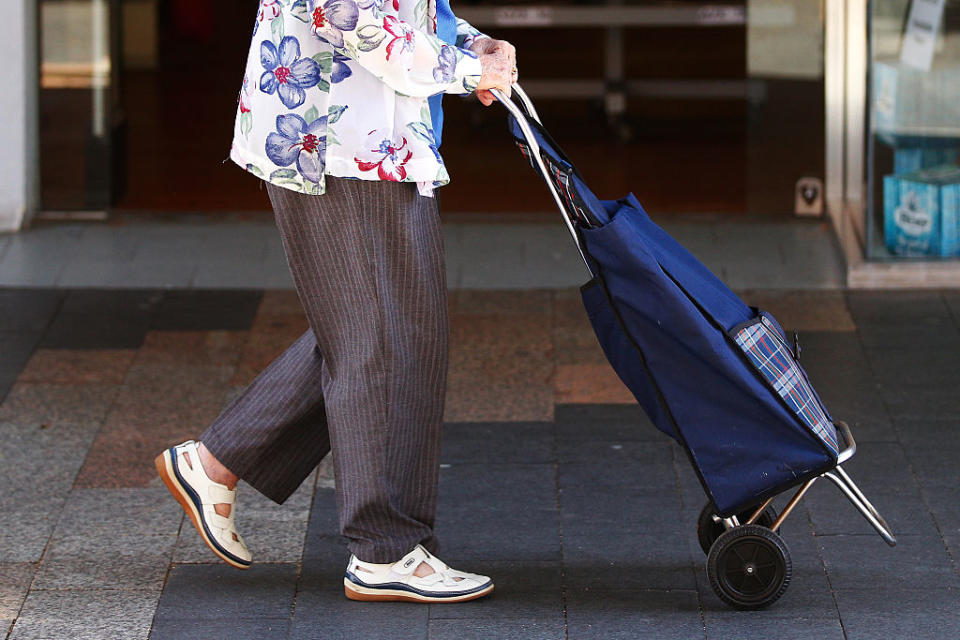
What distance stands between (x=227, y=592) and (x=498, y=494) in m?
0.89

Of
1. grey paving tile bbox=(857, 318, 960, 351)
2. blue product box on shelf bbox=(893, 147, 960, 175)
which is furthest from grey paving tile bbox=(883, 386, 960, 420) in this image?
blue product box on shelf bbox=(893, 147, 960, 175)

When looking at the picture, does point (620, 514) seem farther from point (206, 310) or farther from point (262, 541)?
point (206, 310)

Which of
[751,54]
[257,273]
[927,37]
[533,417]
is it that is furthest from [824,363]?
[751,54]

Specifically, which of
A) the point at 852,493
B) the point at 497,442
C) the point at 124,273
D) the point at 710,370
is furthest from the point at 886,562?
the point at 124,273

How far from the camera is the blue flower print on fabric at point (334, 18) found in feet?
10.2

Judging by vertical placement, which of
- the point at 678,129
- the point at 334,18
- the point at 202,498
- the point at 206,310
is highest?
the point at 334,18

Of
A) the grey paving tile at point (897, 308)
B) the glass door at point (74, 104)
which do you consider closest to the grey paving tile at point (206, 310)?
the glass door at point (74, 104)

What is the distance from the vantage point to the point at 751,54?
7.73 m

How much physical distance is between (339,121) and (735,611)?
4.82 feet

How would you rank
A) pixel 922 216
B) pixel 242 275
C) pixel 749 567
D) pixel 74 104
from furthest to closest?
pixel 74 104
pixel 242 275
pixel 922 216
pixel 749 567

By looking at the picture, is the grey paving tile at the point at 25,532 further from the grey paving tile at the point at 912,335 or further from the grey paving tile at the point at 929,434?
the grey paving tile at the point at 912,335

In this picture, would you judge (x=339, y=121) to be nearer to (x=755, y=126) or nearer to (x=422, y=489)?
(x=422, y=489)

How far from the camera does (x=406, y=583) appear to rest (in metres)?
3.55

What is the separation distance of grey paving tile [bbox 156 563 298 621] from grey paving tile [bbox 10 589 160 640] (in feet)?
0.18
